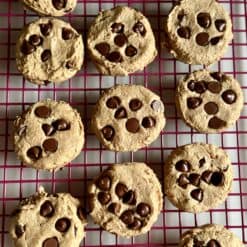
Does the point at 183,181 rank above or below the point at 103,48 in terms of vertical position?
below

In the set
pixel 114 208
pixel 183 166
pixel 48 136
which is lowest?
pixel 114 208

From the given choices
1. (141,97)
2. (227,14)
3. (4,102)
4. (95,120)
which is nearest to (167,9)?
(227,14)

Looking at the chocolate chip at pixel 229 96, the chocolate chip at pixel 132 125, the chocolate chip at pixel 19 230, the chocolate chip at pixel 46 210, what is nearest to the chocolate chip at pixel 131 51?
the chocolate chip at pixel 132 125

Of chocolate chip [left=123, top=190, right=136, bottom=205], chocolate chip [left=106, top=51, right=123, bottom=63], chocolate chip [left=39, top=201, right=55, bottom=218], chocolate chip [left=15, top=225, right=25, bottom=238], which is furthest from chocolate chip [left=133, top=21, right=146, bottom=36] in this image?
chocolate chip [left=15, top=225, right=25, bottom=238]

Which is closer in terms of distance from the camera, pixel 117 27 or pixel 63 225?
pixel 63 225

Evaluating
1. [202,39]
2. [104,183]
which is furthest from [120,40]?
[104,183]

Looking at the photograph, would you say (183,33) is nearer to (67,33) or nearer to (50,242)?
(67,33)
